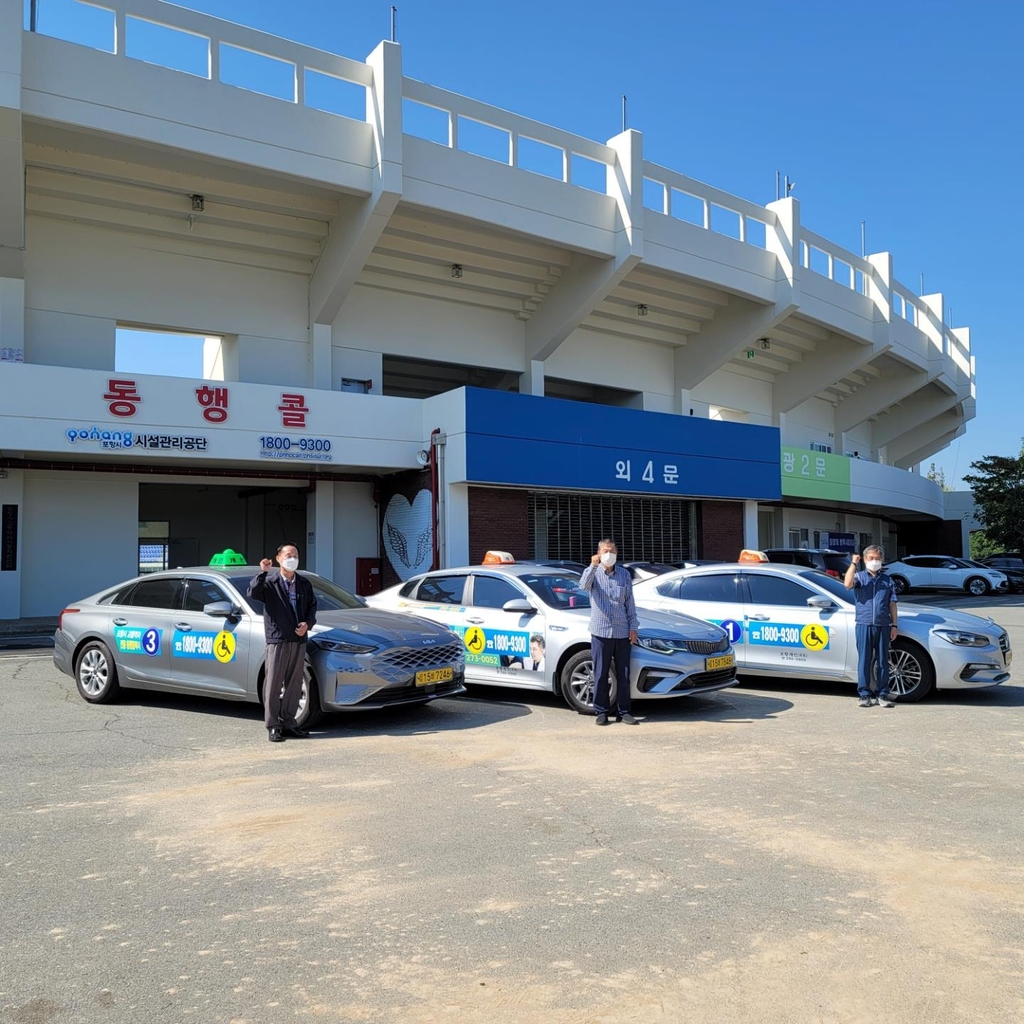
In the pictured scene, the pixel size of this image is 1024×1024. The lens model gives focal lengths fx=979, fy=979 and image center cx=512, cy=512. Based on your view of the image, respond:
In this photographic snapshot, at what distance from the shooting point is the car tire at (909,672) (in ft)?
31.6

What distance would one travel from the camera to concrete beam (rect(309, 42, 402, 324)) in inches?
758

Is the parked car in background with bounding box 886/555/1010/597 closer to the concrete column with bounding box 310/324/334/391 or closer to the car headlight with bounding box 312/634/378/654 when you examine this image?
the concrete column with bounding box 310/324/334/391

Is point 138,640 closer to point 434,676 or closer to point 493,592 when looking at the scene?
point 434,676

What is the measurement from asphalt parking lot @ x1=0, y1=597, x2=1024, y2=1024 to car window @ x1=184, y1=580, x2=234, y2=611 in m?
1.61

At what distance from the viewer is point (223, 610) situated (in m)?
8.81

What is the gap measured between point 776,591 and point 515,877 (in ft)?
22.6

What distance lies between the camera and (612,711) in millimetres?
9000

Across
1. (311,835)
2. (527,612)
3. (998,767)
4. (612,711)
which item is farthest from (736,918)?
(527,612)

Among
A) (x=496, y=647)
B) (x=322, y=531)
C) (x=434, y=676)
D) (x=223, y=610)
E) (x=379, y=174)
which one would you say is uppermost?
(x=379, y=174)

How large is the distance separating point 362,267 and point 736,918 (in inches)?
747

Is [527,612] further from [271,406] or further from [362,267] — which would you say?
[362,267]

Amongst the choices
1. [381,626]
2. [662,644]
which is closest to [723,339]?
[662,644]

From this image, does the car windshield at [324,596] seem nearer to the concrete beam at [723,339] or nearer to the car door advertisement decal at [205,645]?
the car door advertisement decal at [205,645]

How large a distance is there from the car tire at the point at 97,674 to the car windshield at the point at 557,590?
4.22 m
